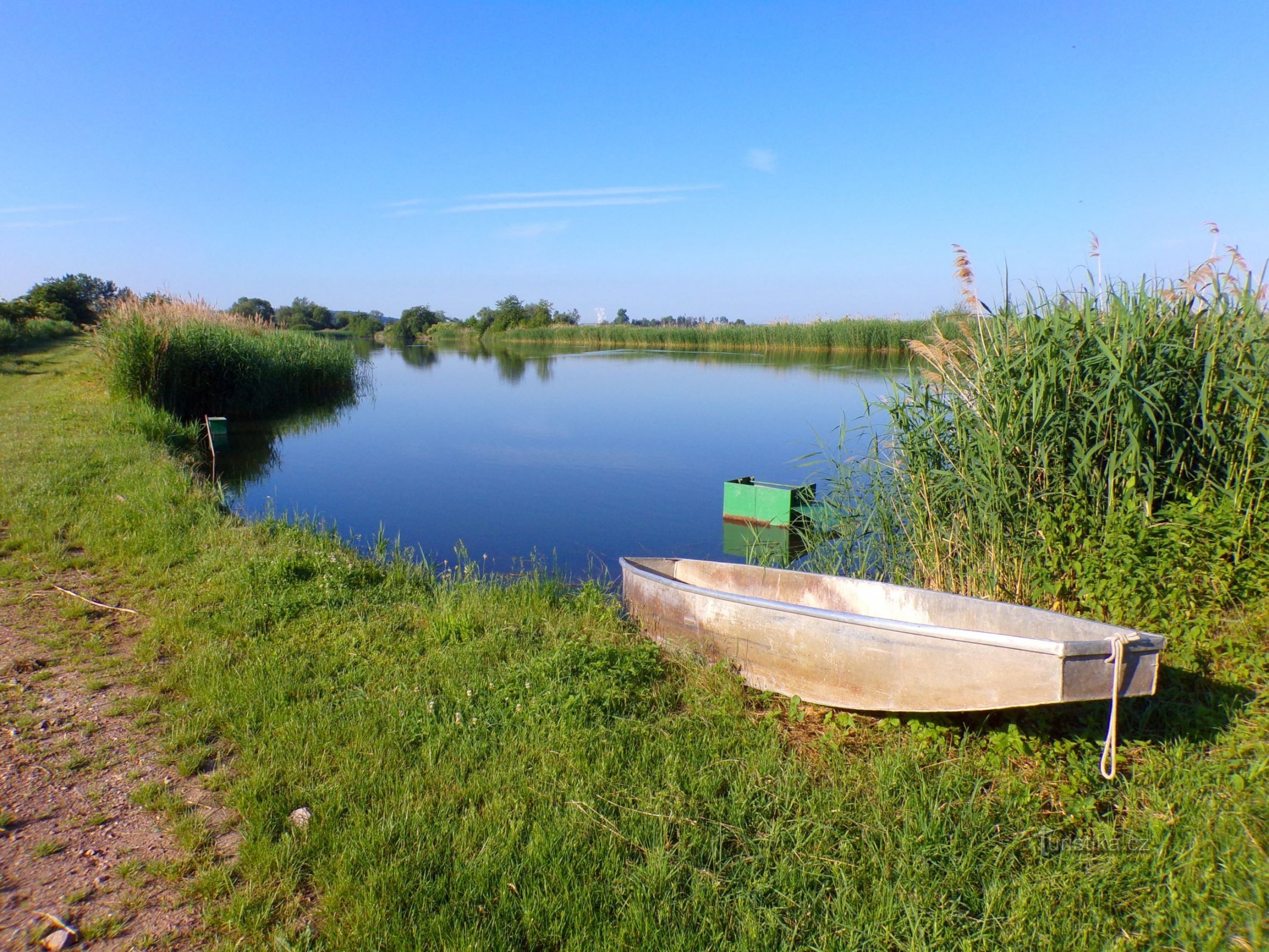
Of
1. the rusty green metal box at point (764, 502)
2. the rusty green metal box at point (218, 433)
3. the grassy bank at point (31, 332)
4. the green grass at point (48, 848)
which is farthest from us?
the grassy bank at point (31, 332)

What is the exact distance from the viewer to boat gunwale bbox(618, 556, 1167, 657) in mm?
2842

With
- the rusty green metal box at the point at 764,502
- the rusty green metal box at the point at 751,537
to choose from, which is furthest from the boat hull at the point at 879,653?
the rusty green metal box at the point at 764,502

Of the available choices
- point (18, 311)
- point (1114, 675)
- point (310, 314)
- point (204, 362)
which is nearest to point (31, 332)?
point (18, 311)

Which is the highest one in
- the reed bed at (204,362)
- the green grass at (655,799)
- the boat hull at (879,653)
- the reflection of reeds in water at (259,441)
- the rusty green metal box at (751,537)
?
the reed bed at (204,362)

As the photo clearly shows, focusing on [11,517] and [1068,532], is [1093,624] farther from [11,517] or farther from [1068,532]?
[11,517]

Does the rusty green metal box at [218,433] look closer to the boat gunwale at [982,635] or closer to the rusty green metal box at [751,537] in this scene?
the rusty green metal box at [751,537]

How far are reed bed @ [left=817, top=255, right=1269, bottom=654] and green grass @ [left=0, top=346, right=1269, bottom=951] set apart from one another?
0.45 metres

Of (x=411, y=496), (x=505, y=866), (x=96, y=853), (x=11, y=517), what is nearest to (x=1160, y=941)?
(x=505, y=866)

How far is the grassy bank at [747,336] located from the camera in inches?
1511

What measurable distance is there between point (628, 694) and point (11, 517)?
6.11 m

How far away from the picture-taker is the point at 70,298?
3803 cm

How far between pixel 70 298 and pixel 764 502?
138ft

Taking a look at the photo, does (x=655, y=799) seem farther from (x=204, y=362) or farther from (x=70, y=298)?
(x=70, y=298)

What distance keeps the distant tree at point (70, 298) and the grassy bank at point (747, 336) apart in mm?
31904
